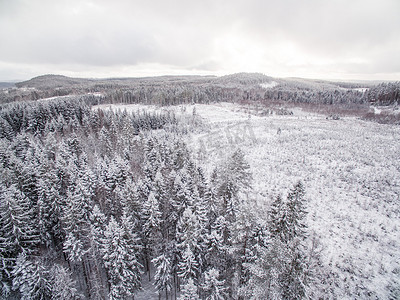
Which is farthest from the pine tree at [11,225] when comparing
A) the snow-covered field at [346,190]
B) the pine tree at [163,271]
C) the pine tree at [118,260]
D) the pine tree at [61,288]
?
the snow-covered field at [346,190]

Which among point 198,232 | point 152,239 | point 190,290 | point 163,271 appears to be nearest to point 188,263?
point 198,232

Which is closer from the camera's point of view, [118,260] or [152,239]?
[118,260]

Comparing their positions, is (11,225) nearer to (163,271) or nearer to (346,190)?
(163,271)

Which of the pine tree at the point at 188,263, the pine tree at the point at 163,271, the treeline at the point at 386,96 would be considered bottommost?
the pine tree at the point at 163,271

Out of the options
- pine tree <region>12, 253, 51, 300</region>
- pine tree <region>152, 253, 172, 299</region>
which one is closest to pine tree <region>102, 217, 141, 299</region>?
pine tree <region>152, 253, 172, 299</region>

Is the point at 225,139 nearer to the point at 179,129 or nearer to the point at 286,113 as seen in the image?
the point at 179,129

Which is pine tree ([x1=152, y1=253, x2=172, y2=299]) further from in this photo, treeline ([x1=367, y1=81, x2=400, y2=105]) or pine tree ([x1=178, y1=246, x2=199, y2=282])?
treeline ([x1=367, y1=81, x2=400, y2=105])

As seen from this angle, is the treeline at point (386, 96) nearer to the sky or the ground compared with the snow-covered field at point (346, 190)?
nearer to the sky

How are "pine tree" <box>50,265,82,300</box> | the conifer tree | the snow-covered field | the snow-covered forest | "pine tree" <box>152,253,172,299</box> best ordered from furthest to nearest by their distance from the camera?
1. "pine tree" <box>152,253,172,299</box>
2. the snow-covered field
3. "pine tree" <box>50,265,82,300</box>
4. the snow-covered forest
5. the conifer tree

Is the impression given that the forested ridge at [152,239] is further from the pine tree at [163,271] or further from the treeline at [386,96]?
the treeline at [386,96]

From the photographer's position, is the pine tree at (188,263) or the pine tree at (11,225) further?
the pine tree at (11,225)
